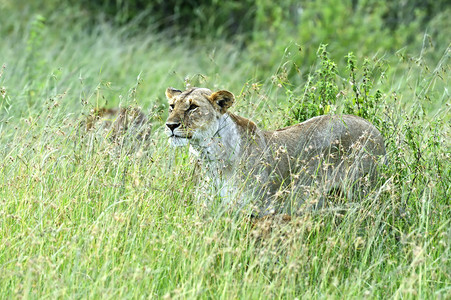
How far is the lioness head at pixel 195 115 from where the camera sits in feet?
18.4

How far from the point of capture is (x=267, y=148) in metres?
6.04

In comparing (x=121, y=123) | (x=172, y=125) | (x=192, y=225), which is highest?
(x=172, y=125)

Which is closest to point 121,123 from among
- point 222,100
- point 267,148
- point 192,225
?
point 222,100

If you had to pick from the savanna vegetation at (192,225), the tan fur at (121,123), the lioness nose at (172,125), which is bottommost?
the savanna vegetation at (192,225)

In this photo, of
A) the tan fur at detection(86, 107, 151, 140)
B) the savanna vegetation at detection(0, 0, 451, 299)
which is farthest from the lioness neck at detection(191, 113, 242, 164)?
the tan fur at detection(86, 107, 151, 140)

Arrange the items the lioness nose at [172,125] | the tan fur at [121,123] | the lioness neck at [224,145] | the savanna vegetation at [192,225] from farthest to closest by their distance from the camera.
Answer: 1. the tan fur at [121,123]
2. the lioness neck at [224,145]
3. the lioness nose at [172,125]
4. the savanna vegetation at [192,225]

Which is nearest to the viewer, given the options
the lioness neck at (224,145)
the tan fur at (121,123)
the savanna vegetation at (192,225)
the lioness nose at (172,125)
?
the savanna vegetation at (192,225)

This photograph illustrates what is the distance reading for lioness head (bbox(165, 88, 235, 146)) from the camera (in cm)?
562

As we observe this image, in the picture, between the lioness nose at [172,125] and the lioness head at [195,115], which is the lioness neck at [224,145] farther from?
the lioness nose at [172,125]

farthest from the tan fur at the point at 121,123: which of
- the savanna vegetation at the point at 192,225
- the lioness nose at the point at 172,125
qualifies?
the lioness nose at the point at 172,125

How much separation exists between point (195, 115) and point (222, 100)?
0.29 meters

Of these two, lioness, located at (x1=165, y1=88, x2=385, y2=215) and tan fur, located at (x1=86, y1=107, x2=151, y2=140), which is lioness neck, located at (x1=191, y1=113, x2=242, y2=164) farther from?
tan fur, located at (x1=86, y1=107, x2=151, y2=140)

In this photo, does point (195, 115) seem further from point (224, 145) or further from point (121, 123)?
point (121, 123)

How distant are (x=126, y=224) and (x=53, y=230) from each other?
2.01ft
